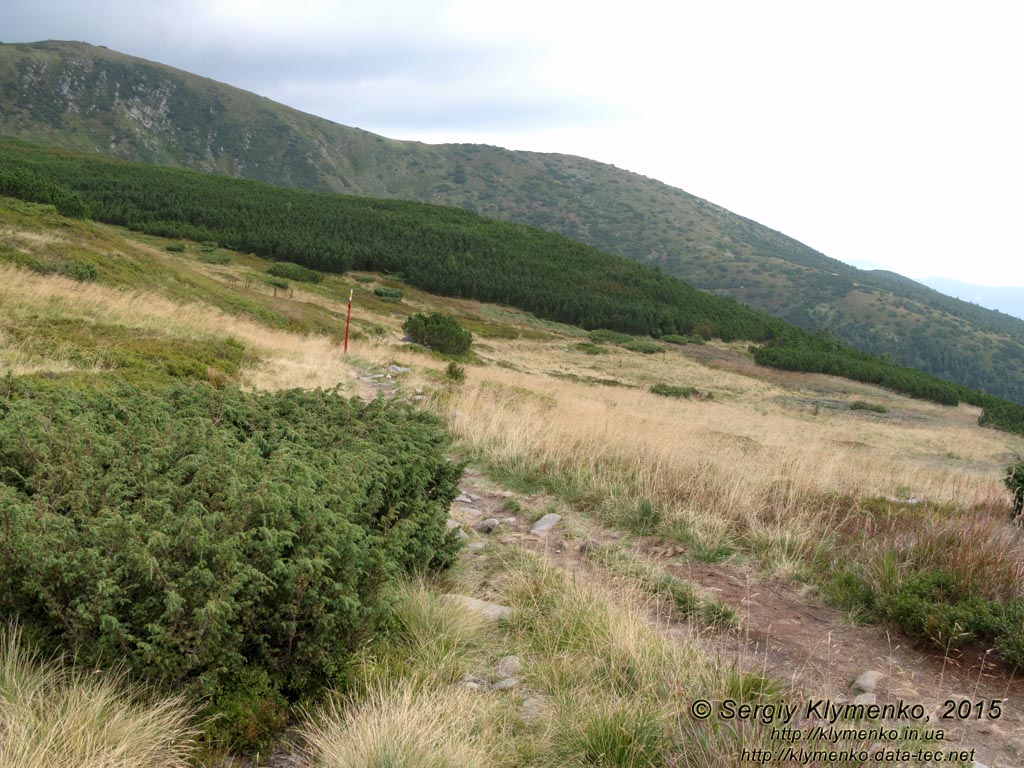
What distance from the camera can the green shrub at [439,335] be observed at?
2917cm

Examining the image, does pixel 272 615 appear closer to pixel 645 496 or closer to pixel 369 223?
pixel 645 496

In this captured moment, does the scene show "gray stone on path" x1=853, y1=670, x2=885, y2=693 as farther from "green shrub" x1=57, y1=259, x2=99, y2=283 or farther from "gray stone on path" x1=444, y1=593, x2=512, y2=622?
"green shrub" x1=57, y1=259, x2=99, y2=283

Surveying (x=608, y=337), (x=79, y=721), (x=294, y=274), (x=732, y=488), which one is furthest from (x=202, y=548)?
(x=608, y=337)

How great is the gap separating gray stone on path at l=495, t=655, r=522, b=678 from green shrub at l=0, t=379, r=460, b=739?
28.4 inches

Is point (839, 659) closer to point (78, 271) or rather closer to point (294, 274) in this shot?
point (78, 271)

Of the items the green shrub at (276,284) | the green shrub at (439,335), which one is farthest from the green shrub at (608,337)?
the green shrub at (439,335)

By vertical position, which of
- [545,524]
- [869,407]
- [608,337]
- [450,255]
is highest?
[450,255]

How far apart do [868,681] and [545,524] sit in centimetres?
292

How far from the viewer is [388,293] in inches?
2152

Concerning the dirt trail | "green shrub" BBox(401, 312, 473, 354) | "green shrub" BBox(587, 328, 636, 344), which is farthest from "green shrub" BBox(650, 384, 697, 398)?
the dirt trail

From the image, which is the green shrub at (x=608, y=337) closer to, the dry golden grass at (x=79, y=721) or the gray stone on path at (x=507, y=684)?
the gray stone on path at (x=507, y=684)

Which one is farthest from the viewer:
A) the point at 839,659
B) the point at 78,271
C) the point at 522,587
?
the point at 78,271

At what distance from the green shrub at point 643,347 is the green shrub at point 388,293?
19.0m

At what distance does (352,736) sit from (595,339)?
5635 centimetres
